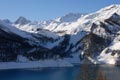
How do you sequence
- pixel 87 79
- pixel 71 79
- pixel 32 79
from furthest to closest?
pixel 32 79, pixel 71 79, pixel 87 79

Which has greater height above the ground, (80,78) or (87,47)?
(87,47)

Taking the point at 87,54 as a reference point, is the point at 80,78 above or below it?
below

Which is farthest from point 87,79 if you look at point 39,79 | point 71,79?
point 39,79

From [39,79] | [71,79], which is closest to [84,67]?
[71,79]

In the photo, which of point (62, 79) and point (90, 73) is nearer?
point (90, 73)

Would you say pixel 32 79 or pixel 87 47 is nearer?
pixel 87 47

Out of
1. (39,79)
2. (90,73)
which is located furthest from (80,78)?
(39,79)

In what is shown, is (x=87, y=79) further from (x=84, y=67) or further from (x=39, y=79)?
(x=39, y=79)

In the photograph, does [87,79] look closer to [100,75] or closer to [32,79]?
[100,75]

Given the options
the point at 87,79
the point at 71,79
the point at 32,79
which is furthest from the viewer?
the point at 32,79
